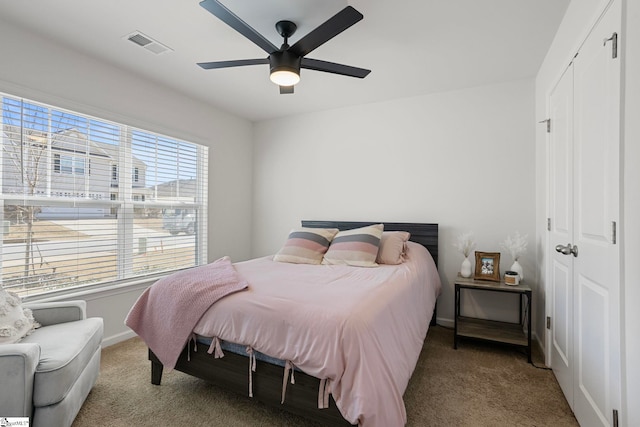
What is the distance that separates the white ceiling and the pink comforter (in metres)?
1.74

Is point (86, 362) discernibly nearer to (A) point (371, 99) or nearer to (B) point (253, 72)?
(B) point (253, 72)

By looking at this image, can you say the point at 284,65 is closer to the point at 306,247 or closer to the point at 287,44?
the point at 287,44

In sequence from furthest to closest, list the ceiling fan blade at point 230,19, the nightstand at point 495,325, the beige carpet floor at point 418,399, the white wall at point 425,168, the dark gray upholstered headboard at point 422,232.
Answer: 1. the dark gray upholstered headboard at point 422,232
2. the white wall at point 425,168
3. the nightstand at point 495,325
4. the beige carpet floor at point 418,399
5. the ceiling fan blade at point 230,19

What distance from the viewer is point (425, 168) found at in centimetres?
334

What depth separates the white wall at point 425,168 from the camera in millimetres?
2984

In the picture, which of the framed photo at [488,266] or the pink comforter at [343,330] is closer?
the pink comforter at [343,330]

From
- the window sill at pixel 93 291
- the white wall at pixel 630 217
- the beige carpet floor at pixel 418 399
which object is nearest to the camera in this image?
the white wall at pixel 630 217

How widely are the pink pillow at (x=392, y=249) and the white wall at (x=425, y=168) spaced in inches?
22.6

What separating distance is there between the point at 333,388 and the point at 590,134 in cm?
182

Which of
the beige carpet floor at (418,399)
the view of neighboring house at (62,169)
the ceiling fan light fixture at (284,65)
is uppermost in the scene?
the ceiling fan light fixture at (284,65)

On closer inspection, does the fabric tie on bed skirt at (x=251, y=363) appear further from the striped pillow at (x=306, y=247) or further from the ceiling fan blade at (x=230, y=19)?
the ceiling fan blade at (x=230, y=19)

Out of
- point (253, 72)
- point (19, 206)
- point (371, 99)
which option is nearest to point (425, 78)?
point (371, 99)

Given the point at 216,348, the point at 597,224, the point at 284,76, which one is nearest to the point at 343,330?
the point at 216,348

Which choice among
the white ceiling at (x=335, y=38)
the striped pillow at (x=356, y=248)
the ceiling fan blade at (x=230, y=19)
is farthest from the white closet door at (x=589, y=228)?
the ceiling fan blade at (x=230, y=19)
